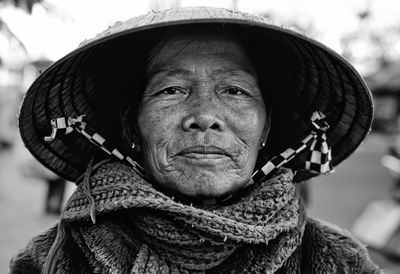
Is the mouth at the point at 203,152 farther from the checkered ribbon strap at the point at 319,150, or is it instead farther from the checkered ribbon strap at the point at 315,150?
the checkered ribbon strap at the point at 319,150

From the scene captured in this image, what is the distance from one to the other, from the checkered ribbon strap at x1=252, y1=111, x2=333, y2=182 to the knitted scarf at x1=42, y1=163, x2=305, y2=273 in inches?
12.5

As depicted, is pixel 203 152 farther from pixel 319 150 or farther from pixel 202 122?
pixel 319 150

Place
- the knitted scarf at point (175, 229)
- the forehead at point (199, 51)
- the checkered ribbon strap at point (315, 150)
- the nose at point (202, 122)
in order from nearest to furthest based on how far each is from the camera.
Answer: the knitted scarf at point (175, 229), the nose at point (202, 122), the forehead at point (199, 51), the checkered ribbon strap at point (315, 150)

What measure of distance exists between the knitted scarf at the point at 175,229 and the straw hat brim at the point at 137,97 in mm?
390

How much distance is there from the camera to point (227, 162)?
6.04 feet

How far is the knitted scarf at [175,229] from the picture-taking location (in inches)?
65.5

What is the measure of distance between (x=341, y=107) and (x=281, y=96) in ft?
0.88

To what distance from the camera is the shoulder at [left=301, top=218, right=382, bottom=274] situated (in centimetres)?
189

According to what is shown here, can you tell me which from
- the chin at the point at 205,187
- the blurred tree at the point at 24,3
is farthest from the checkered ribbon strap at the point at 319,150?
the blurred tree at the point at 24,3

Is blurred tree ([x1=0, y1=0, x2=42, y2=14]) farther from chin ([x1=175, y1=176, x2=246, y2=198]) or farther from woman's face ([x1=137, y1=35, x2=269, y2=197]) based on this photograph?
chin ([x1=175, y1=176, x2=246, y2=198])

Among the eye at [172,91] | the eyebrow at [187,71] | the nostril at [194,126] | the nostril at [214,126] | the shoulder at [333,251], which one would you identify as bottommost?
the shoulder at [333,251]

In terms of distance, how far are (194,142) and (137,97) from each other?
41 centimetres

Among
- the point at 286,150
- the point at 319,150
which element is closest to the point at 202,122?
the point at 286,150

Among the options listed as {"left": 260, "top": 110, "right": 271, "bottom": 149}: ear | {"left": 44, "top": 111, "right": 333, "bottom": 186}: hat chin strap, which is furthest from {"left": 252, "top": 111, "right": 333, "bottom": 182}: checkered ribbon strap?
{"left": 260, "top": 110, "right": 271, "bottom": 149}: ear
